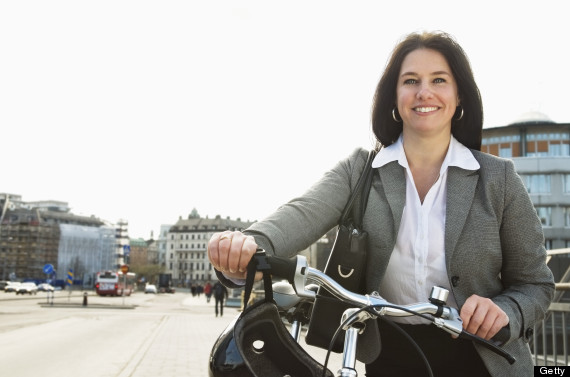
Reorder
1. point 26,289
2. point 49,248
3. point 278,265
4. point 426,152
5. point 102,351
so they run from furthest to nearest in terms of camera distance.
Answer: point 49,248, point 26,289, point 102,351, point 426,152, point 278,265

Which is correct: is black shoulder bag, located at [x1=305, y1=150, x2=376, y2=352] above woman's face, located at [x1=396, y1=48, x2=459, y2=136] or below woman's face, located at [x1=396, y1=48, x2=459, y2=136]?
below

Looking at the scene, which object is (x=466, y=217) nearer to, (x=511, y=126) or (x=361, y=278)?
(x=361, y=278)

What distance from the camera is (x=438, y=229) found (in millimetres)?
2020

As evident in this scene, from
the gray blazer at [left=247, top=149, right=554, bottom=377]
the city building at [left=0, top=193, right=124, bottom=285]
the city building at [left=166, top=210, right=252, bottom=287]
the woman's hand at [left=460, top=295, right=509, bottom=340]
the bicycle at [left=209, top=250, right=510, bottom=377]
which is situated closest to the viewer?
the bicycle at [left=209, top=250, right=510, bottom=377]

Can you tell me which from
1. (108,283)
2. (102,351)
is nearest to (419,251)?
(102,351)

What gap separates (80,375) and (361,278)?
8.15m

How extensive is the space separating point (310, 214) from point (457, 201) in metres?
0.48

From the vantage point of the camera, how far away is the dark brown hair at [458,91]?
2229 millimetres

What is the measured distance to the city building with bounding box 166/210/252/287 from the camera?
6284 inches

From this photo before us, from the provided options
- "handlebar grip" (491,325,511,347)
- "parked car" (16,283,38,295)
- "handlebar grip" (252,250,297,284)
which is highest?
"handlebar grip" (252,250,297,284)

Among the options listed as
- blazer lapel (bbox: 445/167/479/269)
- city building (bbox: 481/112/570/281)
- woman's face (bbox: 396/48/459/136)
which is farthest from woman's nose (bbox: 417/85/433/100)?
city building (bbox: 481/112/570/281)

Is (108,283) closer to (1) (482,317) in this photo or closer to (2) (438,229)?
(2) (438,229)

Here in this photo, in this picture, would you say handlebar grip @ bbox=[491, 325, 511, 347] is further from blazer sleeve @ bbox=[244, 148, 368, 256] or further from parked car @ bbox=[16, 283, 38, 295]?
parked car @ bbox=[16, 283, 38, 295]

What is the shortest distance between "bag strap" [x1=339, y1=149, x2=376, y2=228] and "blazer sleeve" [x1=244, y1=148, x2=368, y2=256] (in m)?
0.03
